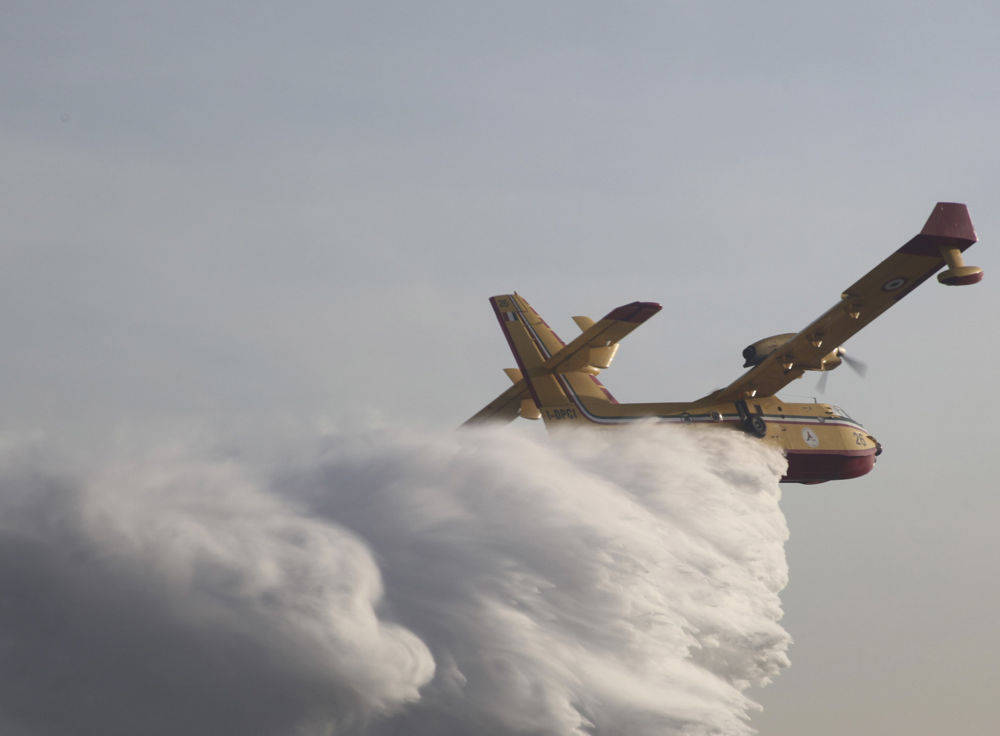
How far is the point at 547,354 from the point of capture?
2862cm

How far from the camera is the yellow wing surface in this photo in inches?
1036

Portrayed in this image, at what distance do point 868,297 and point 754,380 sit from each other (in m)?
3.46

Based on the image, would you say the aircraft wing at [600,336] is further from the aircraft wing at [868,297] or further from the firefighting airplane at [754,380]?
the aircraft wing at [868,297]

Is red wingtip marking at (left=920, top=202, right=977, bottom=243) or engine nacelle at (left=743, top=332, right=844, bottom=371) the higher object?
red wingtip marking at (left=920, top=202, right=977, bottom=243)

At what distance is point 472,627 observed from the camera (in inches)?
854

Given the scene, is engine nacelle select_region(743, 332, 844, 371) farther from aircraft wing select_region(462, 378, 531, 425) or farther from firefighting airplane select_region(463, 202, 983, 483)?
aircraft wing select_region(462, 378, 531, 425)

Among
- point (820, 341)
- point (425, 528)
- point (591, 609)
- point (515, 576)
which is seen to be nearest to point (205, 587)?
point (425, 528)

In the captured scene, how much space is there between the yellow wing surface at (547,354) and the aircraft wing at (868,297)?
2982 millimetres

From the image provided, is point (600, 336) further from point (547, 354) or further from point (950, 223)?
point (950, 223)

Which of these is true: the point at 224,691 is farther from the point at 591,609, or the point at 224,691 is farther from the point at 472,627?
the point at 591,609

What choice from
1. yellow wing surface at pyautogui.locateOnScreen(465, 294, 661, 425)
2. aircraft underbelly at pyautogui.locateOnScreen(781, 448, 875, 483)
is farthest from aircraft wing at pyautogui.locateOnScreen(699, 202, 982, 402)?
yellow wing surface at pyautogui.locateOnScreen(465, 294, 661, 425)

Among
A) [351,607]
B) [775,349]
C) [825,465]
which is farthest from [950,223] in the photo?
[351,607]

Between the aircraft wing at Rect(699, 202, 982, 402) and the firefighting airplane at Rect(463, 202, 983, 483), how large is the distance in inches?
0.9

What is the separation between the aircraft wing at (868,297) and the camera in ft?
78.2
